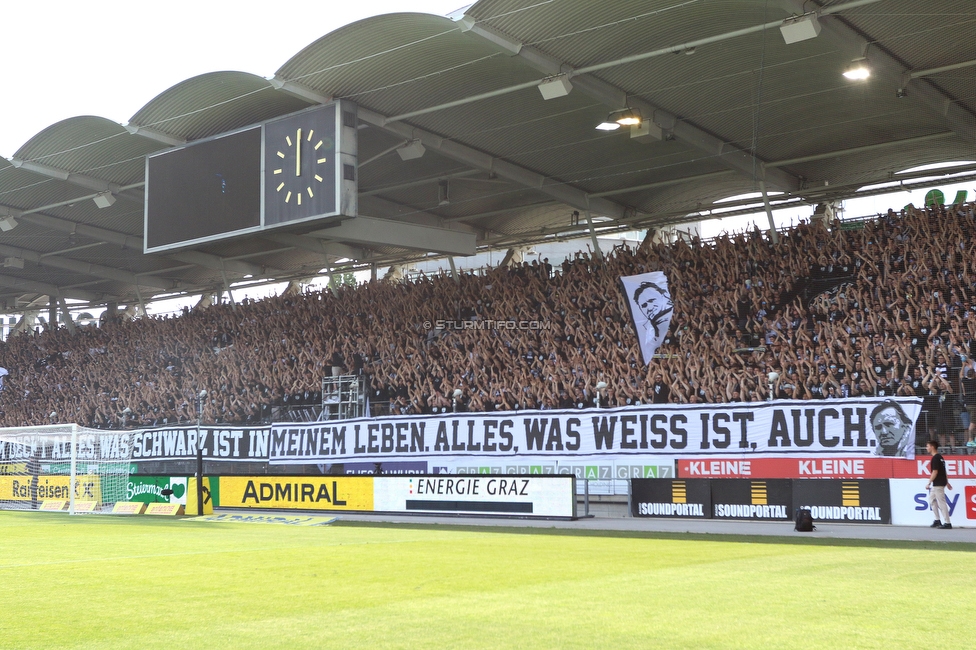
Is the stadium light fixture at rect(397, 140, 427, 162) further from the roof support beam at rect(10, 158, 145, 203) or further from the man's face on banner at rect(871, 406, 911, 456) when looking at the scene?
the man's face on banner at rect(871, 406, 911, 456)

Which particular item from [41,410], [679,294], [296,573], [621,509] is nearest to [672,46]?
[679,294]

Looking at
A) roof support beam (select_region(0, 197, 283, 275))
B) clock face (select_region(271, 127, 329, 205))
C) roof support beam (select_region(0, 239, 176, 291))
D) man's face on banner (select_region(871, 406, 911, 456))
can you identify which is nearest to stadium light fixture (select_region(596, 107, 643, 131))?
clock face (select_region(271, 127, 329, 205))

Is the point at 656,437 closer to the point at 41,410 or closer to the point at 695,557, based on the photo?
the point at 695,557

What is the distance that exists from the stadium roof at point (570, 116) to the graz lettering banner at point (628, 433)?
542 centimetres

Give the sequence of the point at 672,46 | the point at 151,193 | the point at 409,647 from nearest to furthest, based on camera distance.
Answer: the point at 409,647, the point at 672,46, the point at 151,193

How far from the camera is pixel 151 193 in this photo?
2581cm

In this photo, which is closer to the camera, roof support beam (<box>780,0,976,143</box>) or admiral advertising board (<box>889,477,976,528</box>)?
roof support beam (<box>780,0,976,143</box>)

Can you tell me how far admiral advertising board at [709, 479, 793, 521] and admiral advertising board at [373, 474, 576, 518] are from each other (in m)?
3.11

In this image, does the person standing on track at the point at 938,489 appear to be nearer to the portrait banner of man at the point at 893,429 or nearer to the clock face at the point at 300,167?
the portrait banner of man at the point at 893,429

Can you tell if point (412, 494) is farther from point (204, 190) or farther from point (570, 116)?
point (570, 116)

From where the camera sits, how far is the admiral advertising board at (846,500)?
19172mm

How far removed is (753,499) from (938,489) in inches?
145

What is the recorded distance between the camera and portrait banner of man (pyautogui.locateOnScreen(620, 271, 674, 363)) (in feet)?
86.0

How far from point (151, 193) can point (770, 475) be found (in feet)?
55.9
